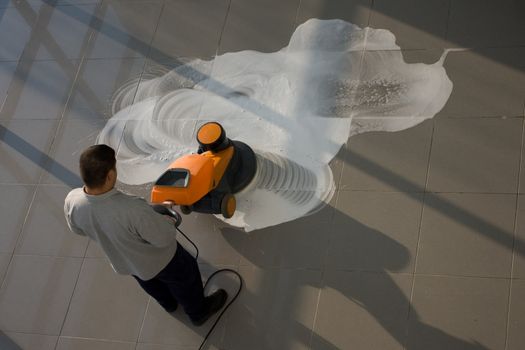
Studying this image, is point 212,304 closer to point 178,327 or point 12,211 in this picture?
point 178,327

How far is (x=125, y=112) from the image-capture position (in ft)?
12.2

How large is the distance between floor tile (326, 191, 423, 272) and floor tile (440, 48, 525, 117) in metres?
0.49

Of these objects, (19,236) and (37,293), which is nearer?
(37,293)

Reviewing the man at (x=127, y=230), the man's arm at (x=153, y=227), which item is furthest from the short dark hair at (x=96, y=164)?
the man's arm at (x=153, y=227)

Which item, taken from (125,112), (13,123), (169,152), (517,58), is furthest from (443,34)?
(13,123)

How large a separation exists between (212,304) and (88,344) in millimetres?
620

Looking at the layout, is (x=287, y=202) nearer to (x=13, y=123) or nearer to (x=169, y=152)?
(x=169, y=152)

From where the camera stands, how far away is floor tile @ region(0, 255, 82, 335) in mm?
3244

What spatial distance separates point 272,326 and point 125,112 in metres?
1.50

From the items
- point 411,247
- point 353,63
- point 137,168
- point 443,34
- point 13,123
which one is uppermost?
point 443,34

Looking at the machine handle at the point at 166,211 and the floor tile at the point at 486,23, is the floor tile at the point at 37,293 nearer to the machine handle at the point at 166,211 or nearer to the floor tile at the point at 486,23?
the machine handle at the point at 166,211

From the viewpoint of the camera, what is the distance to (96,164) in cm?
243

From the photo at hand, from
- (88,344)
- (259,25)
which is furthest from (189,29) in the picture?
(88,344)

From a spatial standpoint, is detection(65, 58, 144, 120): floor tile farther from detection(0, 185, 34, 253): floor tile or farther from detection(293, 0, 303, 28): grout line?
detection(293, 0, 303, 28): grout line
